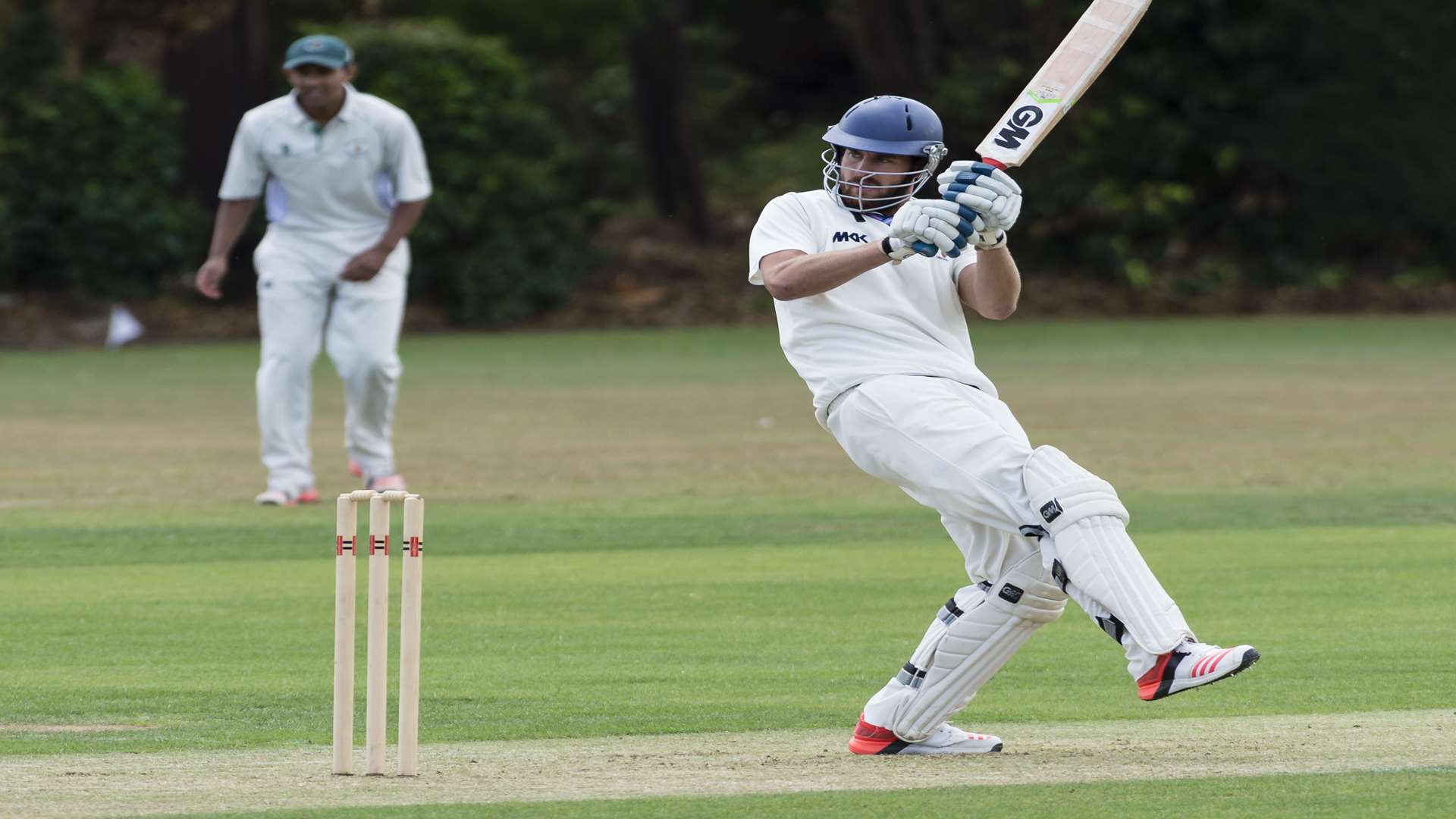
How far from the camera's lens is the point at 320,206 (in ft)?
32.0

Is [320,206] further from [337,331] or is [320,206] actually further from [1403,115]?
[1403,115]

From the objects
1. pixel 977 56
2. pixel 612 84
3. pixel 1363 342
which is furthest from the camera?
pixel 612 84

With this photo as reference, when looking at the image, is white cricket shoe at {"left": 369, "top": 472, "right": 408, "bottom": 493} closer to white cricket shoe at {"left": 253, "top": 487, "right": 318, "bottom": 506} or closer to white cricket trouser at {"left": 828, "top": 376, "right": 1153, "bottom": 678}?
white cricket shoe at {"left": 253, "top": 487, "right": 318, "bottom": 506}

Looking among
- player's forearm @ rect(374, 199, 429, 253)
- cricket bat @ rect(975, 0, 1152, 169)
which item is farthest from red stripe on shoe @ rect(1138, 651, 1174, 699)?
player's forearm @ rect(374, 199, 429, 253)

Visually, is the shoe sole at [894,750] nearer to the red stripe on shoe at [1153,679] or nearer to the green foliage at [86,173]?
the red stripe on shoe at [1153,679]

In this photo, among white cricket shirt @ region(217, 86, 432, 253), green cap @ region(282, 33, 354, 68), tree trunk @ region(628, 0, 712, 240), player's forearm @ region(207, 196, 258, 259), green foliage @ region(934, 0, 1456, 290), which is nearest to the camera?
green cap @ region(282, 33, 354, 68)

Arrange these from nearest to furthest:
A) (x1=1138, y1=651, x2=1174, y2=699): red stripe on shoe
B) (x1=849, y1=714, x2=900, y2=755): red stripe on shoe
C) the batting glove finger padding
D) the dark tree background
Answer: (x1=1138, y1=651, x2=1174, y2=699): red stripe on shoe, the batting glove finger padding, (x1=849, y1=714, x2=900, y2=755): red stripe on shoe, the dark tree background

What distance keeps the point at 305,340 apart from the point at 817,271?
544 cm

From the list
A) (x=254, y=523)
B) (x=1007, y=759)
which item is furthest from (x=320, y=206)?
(x=1007, y=759)

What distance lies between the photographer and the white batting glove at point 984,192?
4543 mm

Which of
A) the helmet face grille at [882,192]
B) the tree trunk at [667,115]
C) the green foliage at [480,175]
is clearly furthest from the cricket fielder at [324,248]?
the tree trunk at [667,115]

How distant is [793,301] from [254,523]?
15.3 feet

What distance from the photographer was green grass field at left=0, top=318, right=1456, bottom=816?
4.38 m

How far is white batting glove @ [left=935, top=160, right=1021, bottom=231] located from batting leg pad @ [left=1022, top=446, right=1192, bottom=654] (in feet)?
1.73
